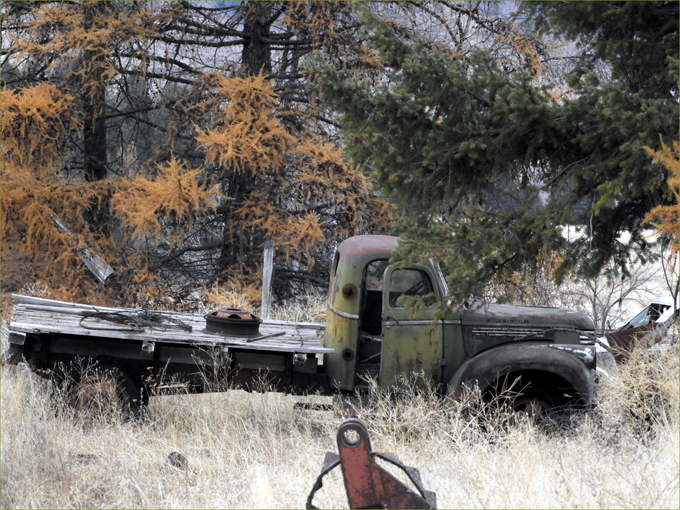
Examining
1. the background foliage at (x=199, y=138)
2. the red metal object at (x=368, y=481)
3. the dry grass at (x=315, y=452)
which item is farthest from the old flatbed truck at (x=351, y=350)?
the red metal object at (x=368, y=481)

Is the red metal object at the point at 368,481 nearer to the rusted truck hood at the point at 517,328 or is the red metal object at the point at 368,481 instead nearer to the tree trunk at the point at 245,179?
the rusted truck hood at the point at 517,328

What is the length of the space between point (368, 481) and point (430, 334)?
3.03m

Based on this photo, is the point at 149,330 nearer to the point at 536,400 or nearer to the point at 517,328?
the point at 517,328

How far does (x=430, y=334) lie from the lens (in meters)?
6.41

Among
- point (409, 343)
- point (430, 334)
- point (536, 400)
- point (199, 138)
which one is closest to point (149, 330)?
point (409, 343)

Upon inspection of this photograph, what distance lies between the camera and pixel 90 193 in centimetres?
1267

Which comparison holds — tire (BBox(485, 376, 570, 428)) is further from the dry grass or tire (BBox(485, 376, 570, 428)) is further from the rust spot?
the rust spot

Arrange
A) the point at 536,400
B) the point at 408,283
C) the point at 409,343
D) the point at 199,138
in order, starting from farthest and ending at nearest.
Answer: the point at 199,138, the point at 408,283, the point at 409,343, the point at 536,400

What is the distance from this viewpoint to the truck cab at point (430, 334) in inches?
245

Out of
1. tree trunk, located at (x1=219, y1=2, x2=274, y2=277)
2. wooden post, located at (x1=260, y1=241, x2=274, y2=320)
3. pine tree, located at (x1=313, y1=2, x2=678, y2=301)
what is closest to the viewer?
pine tree, located at (x1=313, y1=2, x2=678, y2=301)

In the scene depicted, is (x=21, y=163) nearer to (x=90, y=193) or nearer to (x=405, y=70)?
(x=90, y=193)

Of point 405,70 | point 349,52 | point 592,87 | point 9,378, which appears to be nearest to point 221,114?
point 349,52

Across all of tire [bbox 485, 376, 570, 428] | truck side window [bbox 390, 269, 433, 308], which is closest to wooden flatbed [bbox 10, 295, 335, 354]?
truck side window [bbox 390, 269, 433, 308]

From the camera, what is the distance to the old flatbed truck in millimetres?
6133
